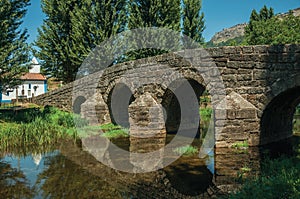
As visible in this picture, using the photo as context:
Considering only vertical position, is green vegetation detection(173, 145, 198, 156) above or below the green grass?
Answer: below

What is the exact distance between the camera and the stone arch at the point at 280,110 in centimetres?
815

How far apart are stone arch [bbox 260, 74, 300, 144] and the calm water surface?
769 mm

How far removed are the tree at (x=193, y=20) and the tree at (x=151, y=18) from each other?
444 cm

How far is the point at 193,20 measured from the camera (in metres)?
25.8

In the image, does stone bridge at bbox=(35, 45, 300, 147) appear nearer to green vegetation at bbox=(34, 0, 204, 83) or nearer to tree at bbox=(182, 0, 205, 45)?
green vegetation at bbox=(34, 0, 204, 83)

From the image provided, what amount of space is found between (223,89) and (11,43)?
926cm

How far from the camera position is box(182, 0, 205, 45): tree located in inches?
1013

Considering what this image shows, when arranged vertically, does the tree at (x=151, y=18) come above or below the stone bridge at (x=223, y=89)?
above

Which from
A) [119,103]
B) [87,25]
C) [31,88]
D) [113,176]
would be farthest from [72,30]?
[31,88]

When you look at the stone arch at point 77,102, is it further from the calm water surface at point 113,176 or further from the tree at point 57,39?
the calm water surface at point 113,176

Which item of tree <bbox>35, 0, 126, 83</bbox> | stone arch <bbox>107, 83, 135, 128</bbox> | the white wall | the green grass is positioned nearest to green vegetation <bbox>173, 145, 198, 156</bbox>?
the green grass

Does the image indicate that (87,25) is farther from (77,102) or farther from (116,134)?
(116,134)

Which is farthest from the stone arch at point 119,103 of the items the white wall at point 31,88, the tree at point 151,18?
the white wall at point 31,88

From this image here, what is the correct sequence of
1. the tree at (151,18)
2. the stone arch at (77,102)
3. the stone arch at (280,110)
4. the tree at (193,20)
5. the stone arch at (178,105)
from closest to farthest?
the stone arch at (280,110)
the stone arch at (178,105)
the stone arch at (77,102)
the tree at (151,18)
the tree at (193,20)
